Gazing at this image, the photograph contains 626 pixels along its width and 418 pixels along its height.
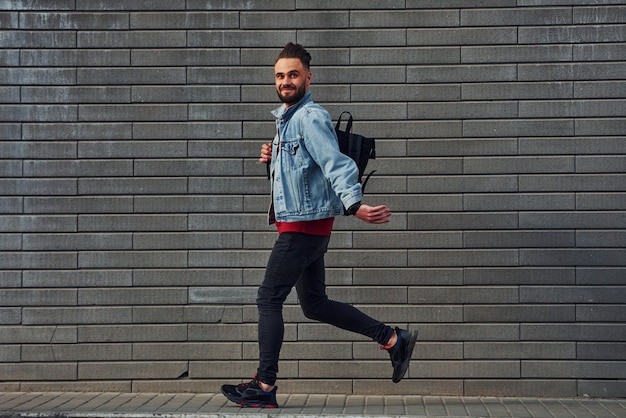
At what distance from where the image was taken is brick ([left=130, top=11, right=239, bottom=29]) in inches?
278

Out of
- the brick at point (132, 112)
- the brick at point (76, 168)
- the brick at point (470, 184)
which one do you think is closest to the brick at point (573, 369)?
the brick at point (470, 184)

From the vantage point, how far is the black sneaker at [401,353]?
620 cm

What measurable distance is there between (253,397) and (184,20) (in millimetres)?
2602

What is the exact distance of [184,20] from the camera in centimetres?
707

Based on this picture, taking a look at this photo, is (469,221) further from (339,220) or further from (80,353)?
(80,353)

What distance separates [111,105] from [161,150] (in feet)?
1.50

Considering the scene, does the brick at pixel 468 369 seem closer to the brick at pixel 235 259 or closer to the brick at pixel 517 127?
the brick at pixel 235 259

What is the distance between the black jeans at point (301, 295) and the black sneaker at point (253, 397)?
0.07 m

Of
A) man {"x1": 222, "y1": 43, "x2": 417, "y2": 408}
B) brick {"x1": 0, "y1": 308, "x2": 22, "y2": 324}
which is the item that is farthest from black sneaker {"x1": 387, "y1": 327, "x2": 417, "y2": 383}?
brick {"x1": 0, "y1": 308, "x2": 22, "y2": 324}

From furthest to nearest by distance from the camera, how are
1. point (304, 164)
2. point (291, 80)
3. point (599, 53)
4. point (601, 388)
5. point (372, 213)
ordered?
point (599, 53), point (601, 388), point (291, 80), point (304, 164), point (372, 213)

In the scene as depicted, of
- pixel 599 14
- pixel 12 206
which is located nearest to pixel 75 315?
pixel 12 206

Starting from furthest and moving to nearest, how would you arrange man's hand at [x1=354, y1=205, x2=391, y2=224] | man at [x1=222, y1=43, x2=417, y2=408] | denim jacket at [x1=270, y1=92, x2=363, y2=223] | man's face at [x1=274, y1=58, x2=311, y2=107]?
man's face at [x1=274, y1=58, x2=311, y2=107] → man at [x1=222, y1=43, x2=417, y2=408] → denim jacket at [x1=270, y1=92, x2=363, y2=223] → man's hand at [x1=354, y1=205, x2=391, y2=224]

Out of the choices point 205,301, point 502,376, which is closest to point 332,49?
point 205,301

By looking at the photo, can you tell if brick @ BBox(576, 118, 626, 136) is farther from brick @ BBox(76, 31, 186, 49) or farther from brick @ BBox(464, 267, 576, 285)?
brick @ BBox(76, 31, 186, 49)
